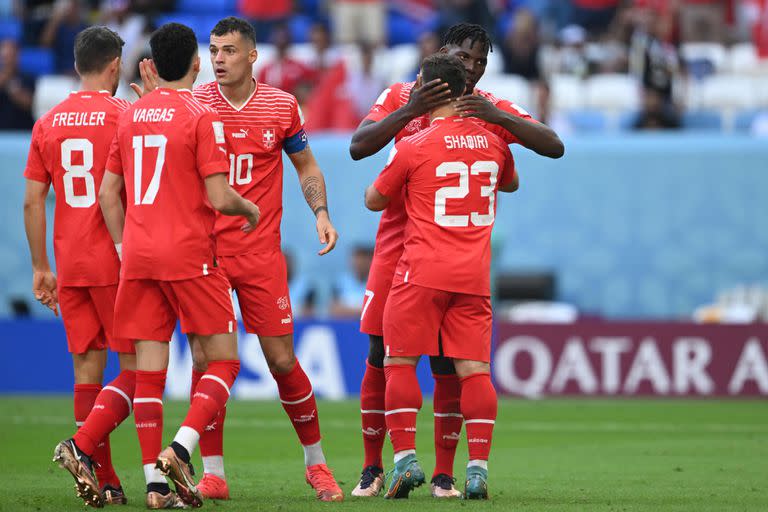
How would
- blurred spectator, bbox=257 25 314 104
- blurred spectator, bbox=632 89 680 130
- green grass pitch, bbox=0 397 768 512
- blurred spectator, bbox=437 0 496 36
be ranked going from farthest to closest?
blurred spectator, bbox=437 0 496 36 → blurred spectator, bbox=632 89 680 130 → blurred spectator, bbox=257 25 314 104 → green grass pitch, bbox=0 397 768 512

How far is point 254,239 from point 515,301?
9780 millimetres

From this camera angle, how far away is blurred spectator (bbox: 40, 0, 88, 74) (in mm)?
18828

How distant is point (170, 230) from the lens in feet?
21.7

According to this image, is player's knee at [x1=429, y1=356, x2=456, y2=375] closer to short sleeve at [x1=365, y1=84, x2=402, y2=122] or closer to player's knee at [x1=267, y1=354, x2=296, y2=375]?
player's knee at [x1=267, y1=354, x2=296, y2=375]

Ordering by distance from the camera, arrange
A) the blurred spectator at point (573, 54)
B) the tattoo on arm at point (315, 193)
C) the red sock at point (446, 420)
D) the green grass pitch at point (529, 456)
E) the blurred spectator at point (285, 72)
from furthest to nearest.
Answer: the blurred spectator at point (573, 54) → the blurred spectator at point (285, 72) → the tattoo on arm at point (315, 193) → the red sock at point (446, 420) → the green grass pitch at point (529, 456)

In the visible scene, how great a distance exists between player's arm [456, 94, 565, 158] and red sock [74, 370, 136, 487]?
215cm

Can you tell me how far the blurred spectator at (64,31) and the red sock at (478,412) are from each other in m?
12.7

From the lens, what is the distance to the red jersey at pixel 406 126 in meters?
7.49

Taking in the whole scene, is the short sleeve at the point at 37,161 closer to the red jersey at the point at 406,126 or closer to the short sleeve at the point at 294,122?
the short sleeve at the point at 294,122

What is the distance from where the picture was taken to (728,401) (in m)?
14.1

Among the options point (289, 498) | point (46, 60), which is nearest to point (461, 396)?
point (289, 498)

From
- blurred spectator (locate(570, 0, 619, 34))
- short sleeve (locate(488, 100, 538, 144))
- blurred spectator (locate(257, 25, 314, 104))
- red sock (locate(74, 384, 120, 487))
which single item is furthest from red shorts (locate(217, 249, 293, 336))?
blurred spectator (locate(570, 0, 619, 34))

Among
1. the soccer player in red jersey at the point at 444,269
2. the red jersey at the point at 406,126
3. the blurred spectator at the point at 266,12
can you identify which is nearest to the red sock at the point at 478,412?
the soccer player in red jersey at the point at 444,269

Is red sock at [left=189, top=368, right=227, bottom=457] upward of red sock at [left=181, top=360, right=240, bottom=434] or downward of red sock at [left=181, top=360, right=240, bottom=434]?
downward
